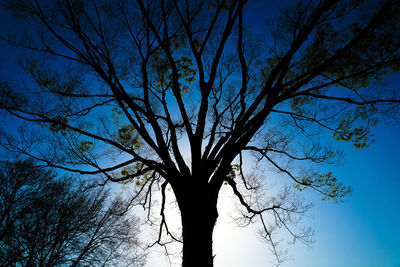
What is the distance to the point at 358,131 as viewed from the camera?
483 centimetres

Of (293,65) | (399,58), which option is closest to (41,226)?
(293,65)

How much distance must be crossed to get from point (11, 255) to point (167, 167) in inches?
371

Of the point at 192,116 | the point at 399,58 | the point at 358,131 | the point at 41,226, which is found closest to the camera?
the point at 399,58

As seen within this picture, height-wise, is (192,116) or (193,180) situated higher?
(192,116)

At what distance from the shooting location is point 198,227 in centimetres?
348

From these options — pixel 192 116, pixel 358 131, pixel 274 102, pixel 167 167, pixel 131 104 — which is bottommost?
pixel 167 167

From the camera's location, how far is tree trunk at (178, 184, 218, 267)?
326 centimetres

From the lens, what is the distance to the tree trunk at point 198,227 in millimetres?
3262

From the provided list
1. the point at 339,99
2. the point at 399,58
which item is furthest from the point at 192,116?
the point at 399,58

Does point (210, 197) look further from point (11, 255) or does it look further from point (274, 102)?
point (11, 255)

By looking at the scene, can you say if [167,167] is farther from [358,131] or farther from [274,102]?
[358,131]

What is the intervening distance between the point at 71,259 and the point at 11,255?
2.61m

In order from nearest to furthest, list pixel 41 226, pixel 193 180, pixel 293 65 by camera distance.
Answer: pixel 193 180, pixel 293 65, pixel 41 226

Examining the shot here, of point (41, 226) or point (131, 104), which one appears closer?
point (131, 104)
